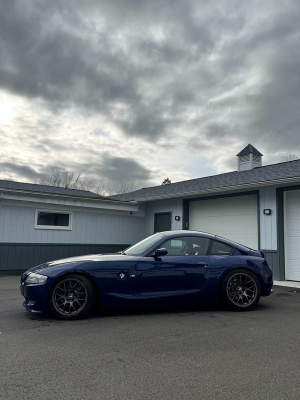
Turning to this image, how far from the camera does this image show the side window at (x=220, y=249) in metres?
5.30

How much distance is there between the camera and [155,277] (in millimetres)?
4809

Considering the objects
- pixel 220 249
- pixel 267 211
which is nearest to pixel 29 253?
pixel 220 249

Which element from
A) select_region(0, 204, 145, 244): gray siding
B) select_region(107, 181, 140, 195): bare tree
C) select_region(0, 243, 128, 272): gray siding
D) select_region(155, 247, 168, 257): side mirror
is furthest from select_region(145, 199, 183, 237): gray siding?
select_region(107, 181, 140, 195): bare tree

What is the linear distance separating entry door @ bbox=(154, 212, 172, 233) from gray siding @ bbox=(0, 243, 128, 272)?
123 inches

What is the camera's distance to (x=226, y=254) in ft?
17.5

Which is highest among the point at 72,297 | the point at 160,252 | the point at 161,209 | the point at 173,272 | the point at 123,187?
the point at 123,187

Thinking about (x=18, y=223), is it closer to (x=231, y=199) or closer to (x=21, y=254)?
(x=21, y=254)

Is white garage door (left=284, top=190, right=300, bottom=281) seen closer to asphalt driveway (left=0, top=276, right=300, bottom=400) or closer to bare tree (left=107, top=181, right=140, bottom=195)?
asphalt driveway (left=0, top=276, right=300, bottom=400)

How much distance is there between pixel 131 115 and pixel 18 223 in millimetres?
6432

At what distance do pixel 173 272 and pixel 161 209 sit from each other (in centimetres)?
851

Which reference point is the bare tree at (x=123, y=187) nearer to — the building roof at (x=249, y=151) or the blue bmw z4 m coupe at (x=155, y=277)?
the building roof at (x=249, y=151)

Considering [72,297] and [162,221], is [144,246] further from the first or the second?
[162,221]

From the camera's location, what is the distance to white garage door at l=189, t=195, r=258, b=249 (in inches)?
395

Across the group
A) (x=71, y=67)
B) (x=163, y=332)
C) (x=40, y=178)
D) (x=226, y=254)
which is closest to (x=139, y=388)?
(x=163, y=332)
